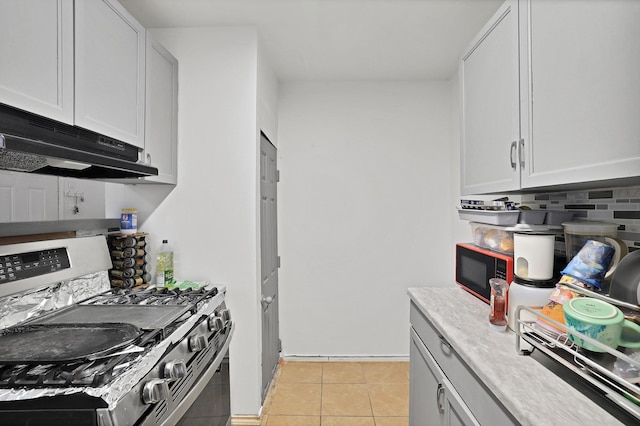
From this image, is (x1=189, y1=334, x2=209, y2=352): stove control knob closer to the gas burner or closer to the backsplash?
the gas burner

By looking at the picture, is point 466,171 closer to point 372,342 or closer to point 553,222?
point 553,222

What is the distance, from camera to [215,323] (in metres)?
1.62

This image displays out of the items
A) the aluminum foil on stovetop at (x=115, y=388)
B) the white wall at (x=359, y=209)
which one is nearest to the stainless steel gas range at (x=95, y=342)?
the aluminum foil on stovetop at (x=115, y=388)

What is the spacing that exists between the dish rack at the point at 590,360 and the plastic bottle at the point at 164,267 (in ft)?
6.02

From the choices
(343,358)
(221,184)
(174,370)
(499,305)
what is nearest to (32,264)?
(174,370)

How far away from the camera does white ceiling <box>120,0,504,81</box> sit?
6.29 feet

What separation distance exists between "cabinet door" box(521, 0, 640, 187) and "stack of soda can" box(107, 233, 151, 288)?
2055 mm

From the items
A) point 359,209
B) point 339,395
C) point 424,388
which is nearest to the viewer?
point 424,388

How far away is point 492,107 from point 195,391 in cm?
177

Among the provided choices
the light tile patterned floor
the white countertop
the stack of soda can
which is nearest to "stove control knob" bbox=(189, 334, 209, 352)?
the stack of soda can

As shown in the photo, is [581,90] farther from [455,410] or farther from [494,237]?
[455,410]

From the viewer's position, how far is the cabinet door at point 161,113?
184 cm

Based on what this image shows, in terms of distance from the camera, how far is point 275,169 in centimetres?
292

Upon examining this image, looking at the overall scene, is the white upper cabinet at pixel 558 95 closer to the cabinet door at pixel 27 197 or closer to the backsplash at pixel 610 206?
the backsplash at pixel 610 206
